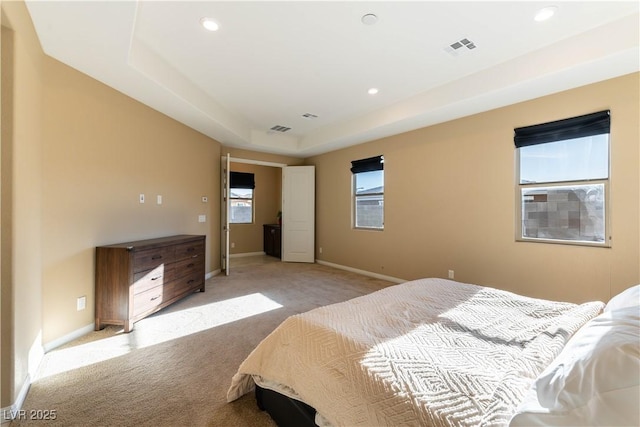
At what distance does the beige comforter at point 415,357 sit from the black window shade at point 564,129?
2151 millimetres

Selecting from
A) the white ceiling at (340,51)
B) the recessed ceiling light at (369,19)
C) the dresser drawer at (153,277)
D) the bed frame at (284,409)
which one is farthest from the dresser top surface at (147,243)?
the recessed ceiling light at (369,19)

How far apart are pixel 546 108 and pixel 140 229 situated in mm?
5008

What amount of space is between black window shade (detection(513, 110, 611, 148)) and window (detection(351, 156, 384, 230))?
6.85 ft

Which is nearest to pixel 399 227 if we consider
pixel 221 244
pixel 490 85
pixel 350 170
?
pixel 350 170

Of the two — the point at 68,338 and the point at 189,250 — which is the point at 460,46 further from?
the point at 68,338

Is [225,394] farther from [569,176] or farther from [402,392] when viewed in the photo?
[569,176]

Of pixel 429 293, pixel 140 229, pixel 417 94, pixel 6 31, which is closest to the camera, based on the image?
pixel 6 31

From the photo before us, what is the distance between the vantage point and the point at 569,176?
9.75ft

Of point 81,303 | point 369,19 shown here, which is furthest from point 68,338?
point 369,19

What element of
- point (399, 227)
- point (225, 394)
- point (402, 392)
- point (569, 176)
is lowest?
point (225, 394)

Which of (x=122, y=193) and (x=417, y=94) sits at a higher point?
(x=417, y=94)

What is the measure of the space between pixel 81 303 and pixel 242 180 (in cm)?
487

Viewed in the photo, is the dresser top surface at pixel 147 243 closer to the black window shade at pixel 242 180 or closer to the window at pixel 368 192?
the window at pixel 368 192

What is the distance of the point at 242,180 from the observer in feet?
23.4
